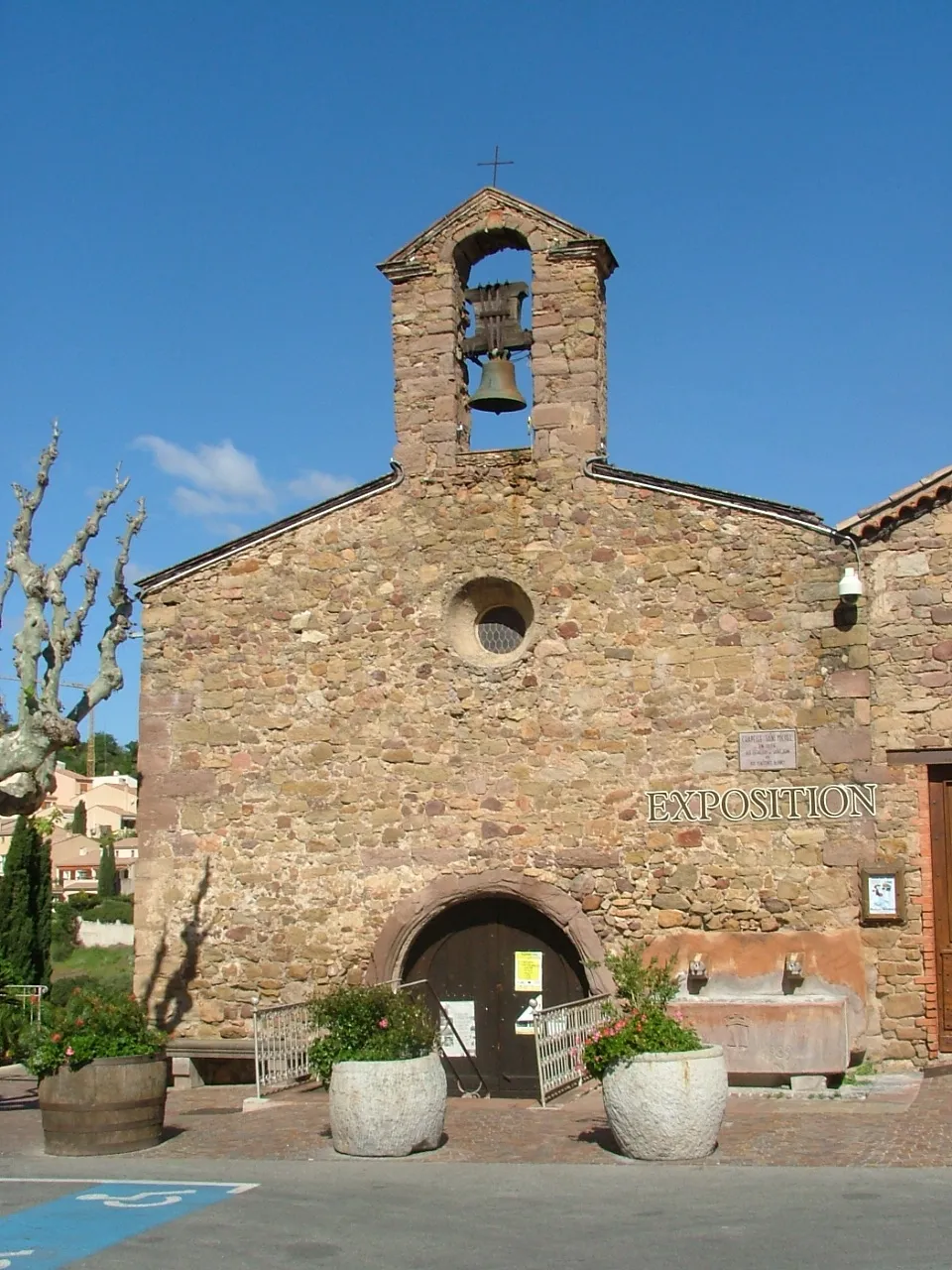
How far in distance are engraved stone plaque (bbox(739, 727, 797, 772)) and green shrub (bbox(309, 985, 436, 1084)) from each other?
4.40 metres

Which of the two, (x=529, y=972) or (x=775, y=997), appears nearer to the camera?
(x=775, y=997)

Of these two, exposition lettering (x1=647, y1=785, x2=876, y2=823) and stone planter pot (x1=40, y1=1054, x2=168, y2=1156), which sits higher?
exposition lettering (x1=647, y1=785, x2=876, y2=823)

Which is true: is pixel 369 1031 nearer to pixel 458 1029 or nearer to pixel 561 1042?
pixel 561 1042

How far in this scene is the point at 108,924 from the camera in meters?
57.0

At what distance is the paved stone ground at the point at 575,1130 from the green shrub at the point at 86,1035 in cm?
78

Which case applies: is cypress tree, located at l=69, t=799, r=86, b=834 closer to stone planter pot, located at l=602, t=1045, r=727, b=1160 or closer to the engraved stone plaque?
the engraved stone plaque

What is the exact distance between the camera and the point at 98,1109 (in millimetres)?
10969

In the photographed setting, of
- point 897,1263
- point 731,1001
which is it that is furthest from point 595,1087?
point 897,1263

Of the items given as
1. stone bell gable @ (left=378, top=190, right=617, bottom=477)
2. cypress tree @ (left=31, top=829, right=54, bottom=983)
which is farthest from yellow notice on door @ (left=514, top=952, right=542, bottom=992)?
cypress tree @ (left=31, top=829, right=54, bottom=983)

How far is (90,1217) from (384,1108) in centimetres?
247

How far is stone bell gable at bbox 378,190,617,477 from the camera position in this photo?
15.0 metres

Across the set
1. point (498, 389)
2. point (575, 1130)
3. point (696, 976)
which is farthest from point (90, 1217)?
point (498, 389)

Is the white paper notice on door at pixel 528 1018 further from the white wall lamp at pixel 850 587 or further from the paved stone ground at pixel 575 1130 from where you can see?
the white wall lamp at pixel 850 587

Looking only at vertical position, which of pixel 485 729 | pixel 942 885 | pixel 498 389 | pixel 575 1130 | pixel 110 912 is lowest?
pixel 110 912
